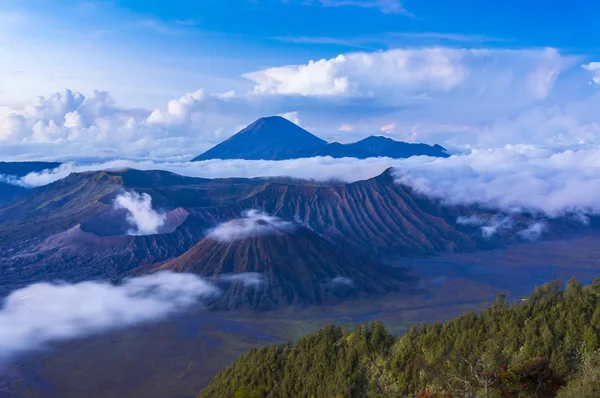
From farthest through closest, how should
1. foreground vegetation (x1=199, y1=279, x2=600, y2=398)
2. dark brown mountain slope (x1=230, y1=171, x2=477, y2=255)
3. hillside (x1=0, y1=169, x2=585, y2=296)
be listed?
dark brown mountain slope (x1=230, y1=171, x2=477, y2=255) → hillside (x1=0, y1=169, x2=585, y2=296) → foreground vegetation (x1=199, y1=279, x2=600, y2=398)

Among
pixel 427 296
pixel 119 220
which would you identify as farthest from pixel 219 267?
pixel 119 220

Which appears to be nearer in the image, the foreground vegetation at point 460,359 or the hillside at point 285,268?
the foreground vegetation at point 460,359

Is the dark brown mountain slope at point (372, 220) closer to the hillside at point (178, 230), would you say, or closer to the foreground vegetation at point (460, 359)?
the hillside at point (178, 230)

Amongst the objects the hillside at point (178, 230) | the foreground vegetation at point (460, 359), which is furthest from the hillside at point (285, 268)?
the foreground vegetation at point (460, 359)

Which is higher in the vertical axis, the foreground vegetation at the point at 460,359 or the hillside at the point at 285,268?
the foreground vegetation at the point at 460,359

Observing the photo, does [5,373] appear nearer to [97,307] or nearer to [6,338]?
[6,338]

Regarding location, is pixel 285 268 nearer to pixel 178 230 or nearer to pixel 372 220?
pixel 178 230

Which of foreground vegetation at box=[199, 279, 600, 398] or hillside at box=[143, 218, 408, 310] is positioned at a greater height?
foreground vegetation at box=[199, 279, 600, 398]

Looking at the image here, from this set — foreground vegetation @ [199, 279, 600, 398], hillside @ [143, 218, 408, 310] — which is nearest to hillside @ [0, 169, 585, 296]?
hillside @ [143, 218, 408, 310]

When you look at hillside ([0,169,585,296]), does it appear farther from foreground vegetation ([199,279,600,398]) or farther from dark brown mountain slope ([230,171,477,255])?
foreground vegetation ([199,279,600,398])
